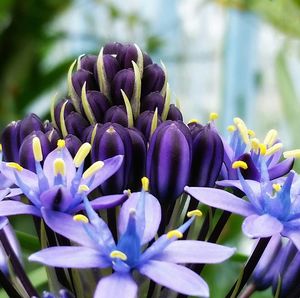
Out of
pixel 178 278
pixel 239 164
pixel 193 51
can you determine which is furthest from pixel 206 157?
pixel 193 51

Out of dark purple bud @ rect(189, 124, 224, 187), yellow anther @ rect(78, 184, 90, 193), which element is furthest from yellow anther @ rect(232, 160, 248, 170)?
yellow anther @ rect(78, 184, 90, 193)

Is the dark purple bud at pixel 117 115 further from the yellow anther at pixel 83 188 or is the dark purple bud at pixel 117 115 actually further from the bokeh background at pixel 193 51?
the bokeh background at pixel 193 51

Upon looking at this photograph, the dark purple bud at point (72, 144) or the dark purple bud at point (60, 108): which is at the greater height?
the dark purple bud at point (60, 108)

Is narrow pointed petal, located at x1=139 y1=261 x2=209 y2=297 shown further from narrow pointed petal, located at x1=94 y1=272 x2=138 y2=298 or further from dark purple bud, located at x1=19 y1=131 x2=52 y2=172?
dark purple bud, located at x1=19 y1=131 x2=52 y2=172

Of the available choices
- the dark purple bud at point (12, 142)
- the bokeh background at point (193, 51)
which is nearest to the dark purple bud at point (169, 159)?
the dark purple bud at point (12, 142)

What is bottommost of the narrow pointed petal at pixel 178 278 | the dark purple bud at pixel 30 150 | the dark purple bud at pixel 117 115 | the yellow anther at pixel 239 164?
the narrow pointed petal at pixel 178 278

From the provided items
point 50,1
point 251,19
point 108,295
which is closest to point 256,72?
point 251,19

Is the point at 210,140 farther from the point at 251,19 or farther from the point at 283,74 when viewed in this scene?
the point at 251,19

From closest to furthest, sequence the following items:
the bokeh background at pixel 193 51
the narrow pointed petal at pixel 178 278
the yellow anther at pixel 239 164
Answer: the narrow pointed petal at pixel 178 278 → the yellow anther at pixel 239 164 → the bokeh background at pixel 193 51
